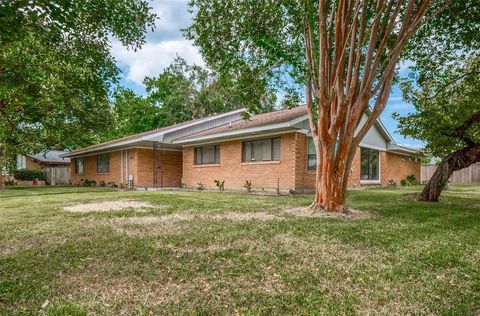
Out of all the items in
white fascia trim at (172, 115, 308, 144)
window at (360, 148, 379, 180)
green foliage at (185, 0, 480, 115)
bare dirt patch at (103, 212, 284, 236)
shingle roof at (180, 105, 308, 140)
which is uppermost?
green foliage at (185, 0, 480, 115)

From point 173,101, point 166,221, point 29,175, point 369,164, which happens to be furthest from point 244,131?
point 29,175

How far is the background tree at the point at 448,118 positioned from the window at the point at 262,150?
5.39m

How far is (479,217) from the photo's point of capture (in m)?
7.14

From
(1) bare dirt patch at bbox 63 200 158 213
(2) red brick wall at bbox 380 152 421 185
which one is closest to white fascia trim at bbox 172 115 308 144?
(1) bare dirt patch at bbox 63 200 158 213

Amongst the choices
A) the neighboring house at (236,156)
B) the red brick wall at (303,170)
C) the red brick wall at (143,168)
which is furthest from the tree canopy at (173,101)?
the red brick wall at (303,170)

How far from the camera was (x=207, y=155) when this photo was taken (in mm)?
18016

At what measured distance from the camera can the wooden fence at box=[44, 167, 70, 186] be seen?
29.6 meters

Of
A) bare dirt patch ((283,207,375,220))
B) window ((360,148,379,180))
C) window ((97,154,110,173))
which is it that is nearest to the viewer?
bare dirt patch ((283,207,375,220))

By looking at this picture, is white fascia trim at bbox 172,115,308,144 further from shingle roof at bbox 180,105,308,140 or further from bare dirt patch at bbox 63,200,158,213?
bare dirt patch at bbox 63,200,158,213

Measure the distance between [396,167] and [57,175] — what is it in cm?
2963

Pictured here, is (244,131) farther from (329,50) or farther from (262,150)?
(329,50)

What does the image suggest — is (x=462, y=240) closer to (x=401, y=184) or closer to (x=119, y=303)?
(x=119, y=303)

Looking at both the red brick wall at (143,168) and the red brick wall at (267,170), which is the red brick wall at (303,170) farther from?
the red brick wall at (143,168)

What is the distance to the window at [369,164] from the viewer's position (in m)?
19.2
